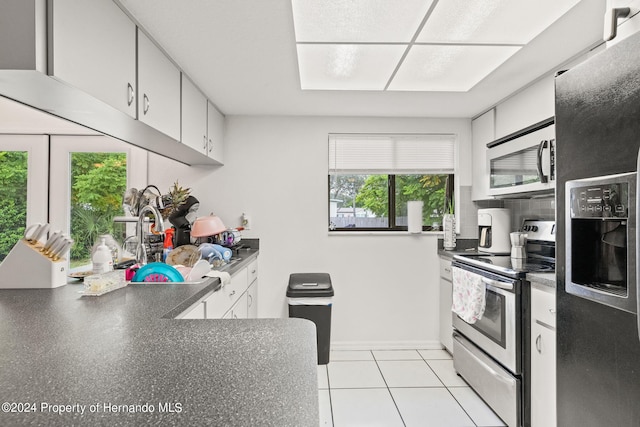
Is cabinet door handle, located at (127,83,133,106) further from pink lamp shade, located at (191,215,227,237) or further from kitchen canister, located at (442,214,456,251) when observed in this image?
Answer: kitchen canister, located at (442,214,456,251)

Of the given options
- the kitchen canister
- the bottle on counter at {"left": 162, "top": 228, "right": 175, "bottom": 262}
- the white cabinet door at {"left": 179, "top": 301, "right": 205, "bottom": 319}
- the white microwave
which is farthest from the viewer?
the kitchen canister

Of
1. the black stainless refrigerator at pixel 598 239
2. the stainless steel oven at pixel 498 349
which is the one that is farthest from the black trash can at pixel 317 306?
the black stainless refrigerator at pixel 598 239

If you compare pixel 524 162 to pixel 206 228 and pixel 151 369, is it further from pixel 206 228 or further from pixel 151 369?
pixel 151 369

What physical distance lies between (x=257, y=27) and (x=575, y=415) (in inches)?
79.5

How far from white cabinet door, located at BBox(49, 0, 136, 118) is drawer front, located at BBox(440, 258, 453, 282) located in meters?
2.59

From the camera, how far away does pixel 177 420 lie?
531 millimetres

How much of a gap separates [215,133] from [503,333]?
2.52 metres

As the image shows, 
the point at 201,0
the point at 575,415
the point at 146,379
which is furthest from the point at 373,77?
the point at 146,379

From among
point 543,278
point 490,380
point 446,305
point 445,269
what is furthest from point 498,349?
point 445,269

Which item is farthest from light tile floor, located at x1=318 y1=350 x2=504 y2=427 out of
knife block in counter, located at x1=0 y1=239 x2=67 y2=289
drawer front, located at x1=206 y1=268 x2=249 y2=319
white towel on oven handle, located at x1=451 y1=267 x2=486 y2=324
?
knife block in counter, located at x1=0 y1=239 x2=67 y2=289

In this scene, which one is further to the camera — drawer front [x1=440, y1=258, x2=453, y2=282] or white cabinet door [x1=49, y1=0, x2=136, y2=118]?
drawer front [x1=440, y1=258, x2=453, y2=282]

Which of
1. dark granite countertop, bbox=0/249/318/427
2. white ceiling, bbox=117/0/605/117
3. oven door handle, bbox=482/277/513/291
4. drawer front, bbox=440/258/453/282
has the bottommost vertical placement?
drawer front, bbox=440/258/453/282

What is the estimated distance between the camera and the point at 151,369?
2.36 feet

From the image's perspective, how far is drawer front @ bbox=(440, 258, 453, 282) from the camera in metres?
3.04
